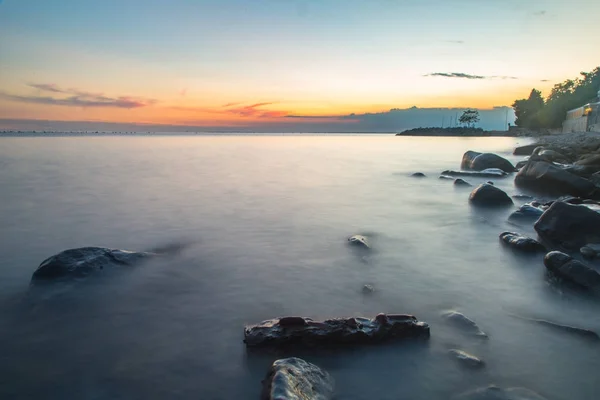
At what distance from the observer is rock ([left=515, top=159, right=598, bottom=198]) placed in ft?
40.3

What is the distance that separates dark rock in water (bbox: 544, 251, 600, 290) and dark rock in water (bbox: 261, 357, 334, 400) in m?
4.17

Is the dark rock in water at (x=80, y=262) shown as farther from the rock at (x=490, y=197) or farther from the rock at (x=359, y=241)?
the rock at (x=490, y=197)

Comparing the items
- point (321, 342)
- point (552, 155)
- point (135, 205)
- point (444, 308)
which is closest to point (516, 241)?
point (444, 308)

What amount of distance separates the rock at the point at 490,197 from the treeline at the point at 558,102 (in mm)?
91204

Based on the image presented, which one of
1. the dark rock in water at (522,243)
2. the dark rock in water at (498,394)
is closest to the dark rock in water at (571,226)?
the dark rock in water at (522,243)

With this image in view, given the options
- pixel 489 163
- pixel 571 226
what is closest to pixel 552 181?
pixel 571 226

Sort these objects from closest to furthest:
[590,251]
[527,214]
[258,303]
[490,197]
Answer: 1. [258,303]
2. [590,251]
3. [527,214]
4. [490,197]

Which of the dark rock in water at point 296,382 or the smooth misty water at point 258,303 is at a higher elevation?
the dark rock in water at point 296,382

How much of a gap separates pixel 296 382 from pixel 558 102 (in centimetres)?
10729

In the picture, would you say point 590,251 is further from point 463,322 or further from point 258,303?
point 258,303

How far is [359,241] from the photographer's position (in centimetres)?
777

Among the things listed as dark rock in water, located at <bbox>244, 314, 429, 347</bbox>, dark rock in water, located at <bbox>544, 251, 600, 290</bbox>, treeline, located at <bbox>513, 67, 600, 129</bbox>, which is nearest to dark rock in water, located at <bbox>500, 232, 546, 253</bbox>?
dark rock in water, located at <bbox>544, 251, 600, 290</bbox>

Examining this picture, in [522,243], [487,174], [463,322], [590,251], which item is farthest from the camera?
[487,174]

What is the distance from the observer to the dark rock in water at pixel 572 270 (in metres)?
5.22
